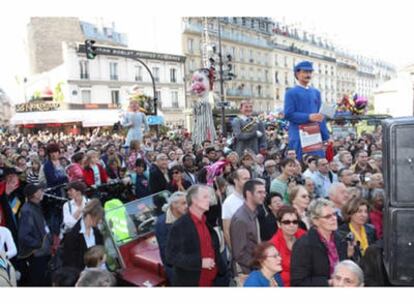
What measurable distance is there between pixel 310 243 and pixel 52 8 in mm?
2304

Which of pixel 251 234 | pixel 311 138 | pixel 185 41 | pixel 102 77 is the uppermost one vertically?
pixel 185 41

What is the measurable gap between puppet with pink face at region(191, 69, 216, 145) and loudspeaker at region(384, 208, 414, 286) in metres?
8.19

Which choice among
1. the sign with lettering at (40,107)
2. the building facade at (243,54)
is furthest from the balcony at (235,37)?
the sign with lettering at (40,107)

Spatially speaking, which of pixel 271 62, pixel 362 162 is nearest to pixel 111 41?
pixel 271 62

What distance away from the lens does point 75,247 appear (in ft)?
13.5

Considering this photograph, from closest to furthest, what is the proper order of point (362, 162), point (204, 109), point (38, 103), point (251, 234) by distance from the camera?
point (251, 234)
point (362, 162)
point (204, 109)
point (38, 103)

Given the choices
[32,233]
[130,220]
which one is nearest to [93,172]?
[32,233]

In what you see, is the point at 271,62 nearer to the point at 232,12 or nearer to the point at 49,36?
the point at 49,36

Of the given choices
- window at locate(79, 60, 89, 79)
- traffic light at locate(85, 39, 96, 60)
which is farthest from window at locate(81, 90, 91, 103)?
traffic light at locate(85, 39, 96, 60)

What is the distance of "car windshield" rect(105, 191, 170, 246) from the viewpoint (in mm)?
4425

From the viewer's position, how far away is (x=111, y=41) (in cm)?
4759

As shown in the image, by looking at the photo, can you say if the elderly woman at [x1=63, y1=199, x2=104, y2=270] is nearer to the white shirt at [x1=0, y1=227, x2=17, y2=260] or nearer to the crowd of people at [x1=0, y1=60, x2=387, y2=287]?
the crowd of people at [x1=0, y1=60, x2=387, y2=287]

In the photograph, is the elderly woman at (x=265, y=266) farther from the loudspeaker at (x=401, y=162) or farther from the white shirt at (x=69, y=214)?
the white shirt at (x=69, y=214)

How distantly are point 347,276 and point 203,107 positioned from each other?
782cm
